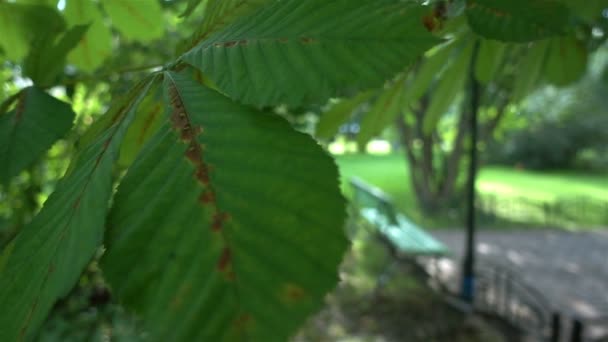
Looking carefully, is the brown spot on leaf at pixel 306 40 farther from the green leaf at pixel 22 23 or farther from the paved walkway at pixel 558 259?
the paved walkway at pixel 558 259

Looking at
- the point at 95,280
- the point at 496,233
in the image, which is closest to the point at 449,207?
the point at 496,233

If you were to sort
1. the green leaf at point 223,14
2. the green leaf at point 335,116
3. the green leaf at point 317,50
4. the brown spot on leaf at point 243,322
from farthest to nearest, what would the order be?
the green leaf at point 335,116, the green leaf at point 223,14, the green leaf at point 317,50, the brown spot on leaf at point 243,322

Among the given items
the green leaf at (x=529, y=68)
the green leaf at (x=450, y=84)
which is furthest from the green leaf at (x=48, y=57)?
the green leaf at (x=529, y=68)

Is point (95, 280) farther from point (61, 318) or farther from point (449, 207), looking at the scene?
point (449, 207)

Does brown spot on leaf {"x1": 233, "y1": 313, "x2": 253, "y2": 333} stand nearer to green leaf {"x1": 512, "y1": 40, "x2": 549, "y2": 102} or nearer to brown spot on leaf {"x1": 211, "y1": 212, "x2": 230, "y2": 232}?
brown spot on leaf {"x1": 211, "y1": 212, "x2": 230, "y2": 232}

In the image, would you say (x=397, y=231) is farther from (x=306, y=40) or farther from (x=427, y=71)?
(x=306, y=40)

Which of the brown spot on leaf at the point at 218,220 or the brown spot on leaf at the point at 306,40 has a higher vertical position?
the brown spot on leaf at the point at 306,40
